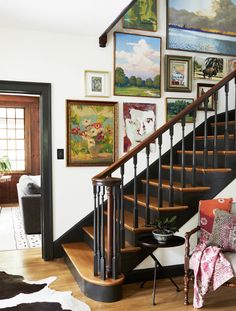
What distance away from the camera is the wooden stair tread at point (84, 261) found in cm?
286

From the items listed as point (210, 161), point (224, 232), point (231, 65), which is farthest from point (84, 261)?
point (231, 65)

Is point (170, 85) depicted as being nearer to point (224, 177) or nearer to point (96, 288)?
point (224, 177)

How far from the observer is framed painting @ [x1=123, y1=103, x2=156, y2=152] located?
4199 mm

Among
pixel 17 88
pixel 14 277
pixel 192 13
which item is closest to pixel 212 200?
pixel 14 277

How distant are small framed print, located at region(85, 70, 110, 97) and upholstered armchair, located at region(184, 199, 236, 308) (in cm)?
184

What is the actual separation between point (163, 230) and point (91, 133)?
1648 mm

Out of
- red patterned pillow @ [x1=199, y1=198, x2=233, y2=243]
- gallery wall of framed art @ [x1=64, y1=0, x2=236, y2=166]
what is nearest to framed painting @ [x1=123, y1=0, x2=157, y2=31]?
gallery wall of framed art @ [x1=64, y1=0, x2=236, y2=166]

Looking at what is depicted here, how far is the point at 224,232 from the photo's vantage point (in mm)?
2873

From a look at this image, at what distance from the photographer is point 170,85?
14.4 ft

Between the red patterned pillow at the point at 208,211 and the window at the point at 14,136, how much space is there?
5.56 metres

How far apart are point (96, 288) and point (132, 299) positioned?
34cm

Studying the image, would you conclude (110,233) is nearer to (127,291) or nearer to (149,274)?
(127,291)

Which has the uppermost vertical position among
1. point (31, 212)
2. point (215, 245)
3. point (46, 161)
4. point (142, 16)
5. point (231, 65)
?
point (142, 16)

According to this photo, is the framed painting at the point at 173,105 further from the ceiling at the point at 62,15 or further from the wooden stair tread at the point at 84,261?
the wooden stair tread at the point at 84,261
